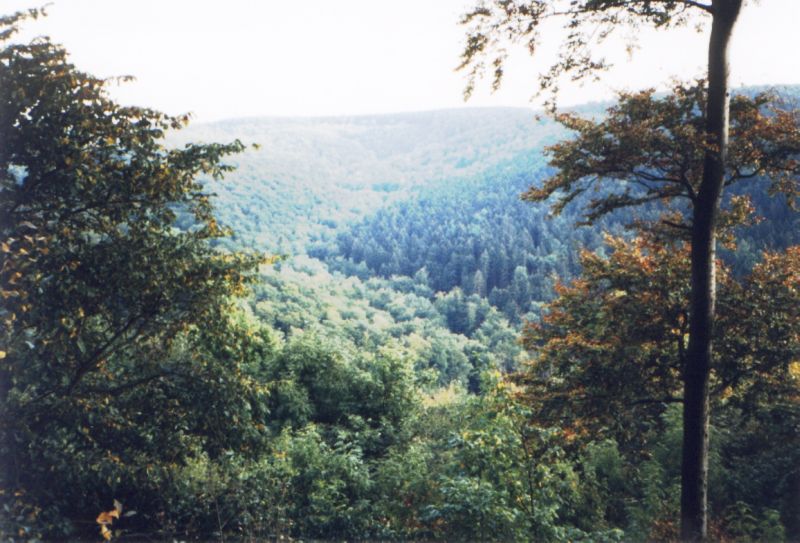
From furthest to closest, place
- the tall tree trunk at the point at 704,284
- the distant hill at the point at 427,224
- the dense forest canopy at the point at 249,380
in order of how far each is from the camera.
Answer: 1. the distant hill at the point at 427,224
2. the tall tree trunk at the point at 704,284
3. the dense forest canopy at the point at 249,380

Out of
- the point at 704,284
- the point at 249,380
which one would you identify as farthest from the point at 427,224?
the point at 704,284

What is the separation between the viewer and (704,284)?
668 cm

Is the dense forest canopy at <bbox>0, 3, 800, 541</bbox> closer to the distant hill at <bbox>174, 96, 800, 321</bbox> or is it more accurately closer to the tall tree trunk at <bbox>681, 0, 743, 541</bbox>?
the tall tree trunk at <bbox>681, 0, 743, 541</bbox>

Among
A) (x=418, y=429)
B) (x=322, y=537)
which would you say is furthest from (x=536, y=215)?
(x=322, y=537)

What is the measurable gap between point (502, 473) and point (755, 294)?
5.52 metres

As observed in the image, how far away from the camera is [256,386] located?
753cm

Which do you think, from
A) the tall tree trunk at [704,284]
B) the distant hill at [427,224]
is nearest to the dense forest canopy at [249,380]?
the tall tree trunk at [704,284]

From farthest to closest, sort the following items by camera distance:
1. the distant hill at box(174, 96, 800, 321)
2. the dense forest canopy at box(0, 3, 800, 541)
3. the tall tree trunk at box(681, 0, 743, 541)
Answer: the distant hill at box(174, 96, 800, 321) < the tall tree trunk at box(681, 0, 743, 541) < the dense forest canopy at box(0, 3, 800, 541)

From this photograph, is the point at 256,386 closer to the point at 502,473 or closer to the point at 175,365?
the point at 175,365

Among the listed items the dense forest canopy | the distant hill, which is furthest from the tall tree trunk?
the distant hill

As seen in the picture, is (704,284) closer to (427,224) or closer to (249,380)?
(249,380)

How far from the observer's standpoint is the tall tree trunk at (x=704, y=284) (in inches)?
247

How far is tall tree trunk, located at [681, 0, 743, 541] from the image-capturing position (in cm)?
627

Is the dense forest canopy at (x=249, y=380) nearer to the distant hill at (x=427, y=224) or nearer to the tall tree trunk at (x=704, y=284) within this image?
the tall tree trunk at (x=704, y=284)
